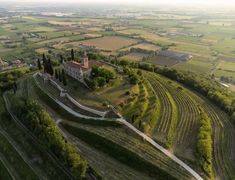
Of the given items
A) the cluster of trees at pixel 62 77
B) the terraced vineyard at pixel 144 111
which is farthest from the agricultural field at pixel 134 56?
the terraced vineyard at pixel 144 111

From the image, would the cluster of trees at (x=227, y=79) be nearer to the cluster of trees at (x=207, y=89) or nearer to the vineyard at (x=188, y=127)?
the cluster of trees at (x=207, y=89)

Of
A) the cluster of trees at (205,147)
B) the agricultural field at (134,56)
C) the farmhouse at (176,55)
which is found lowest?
the agricultural field at (134,56)

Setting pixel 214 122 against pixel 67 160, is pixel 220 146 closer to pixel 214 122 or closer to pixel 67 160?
pixel 214 122

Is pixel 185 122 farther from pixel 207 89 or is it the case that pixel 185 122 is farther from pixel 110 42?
→ pixel 110 42

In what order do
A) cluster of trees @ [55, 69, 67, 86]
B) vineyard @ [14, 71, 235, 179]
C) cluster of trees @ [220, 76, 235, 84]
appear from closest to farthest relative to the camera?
1. vineyard @ [14, 71, 235, 179]
2. cluster of trees @ [55, 69, 67, 86]
3. cluster of trees @ [220, 76, 235, 84]

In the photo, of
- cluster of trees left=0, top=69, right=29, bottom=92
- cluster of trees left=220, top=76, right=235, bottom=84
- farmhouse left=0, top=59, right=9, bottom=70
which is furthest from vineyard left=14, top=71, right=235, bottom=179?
farmhouse left=0, top=59, right=9, bottom=70

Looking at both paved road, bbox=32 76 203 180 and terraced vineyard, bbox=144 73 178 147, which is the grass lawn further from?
terraced vineyard, bbox=144 73 178 147

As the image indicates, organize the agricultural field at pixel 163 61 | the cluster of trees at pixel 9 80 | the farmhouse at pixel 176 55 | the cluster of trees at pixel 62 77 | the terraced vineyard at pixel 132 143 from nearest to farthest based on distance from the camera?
the terraced vineyard at pixel 132 143, the cluster of trees at pixel 62 77, the cluster of trees at pixel 9 80, the agricultural field at pixel 163 61, the farmhouse at pixel 176 55
